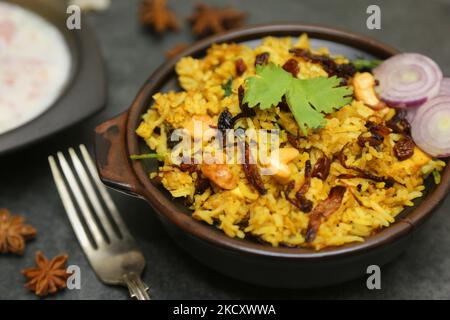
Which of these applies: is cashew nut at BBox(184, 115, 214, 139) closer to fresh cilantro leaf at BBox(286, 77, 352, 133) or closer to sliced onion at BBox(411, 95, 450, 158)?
fresh cilantro leaf at BBox(286, 77, 352, 133)

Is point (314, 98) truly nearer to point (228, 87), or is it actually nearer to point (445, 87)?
point (228, 87)

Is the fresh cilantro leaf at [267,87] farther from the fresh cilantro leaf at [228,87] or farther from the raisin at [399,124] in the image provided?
the raisin at [399,124]

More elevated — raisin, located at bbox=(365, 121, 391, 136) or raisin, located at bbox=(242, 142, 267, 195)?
raisin, located at bbox=(365, 121, 391, 136)

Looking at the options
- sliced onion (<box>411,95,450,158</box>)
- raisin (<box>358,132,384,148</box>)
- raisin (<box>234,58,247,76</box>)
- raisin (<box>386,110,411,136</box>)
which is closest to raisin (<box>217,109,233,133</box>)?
raisin (<box>234,58,247,76</box>)

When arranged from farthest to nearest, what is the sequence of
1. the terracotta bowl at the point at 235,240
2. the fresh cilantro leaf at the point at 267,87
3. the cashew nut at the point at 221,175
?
the fresh cilantro leaf at the point at 267,87 < the cashew nut at the point at 221,175 < the terracotta bowl at the point at 235,240

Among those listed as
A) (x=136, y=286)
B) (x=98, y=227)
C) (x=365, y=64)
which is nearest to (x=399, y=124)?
(x=365, y=64)

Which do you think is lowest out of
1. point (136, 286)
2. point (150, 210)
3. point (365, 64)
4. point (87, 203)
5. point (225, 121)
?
point (136, 286)

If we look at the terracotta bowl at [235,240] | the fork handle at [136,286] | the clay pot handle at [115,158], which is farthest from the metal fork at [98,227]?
the clay pot handle at [115,158]
